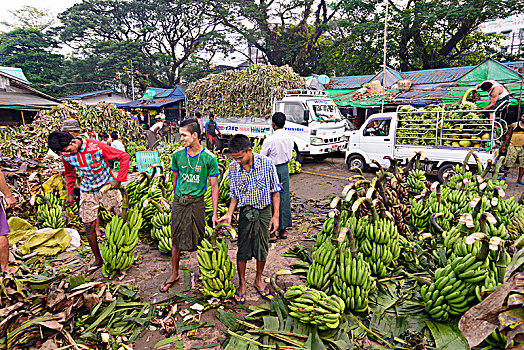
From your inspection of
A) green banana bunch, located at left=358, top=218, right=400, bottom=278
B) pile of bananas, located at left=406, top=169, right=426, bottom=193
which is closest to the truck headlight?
pile of bananas, located at left=406, top=169, right=426, bottom=193

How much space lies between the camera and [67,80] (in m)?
31.3

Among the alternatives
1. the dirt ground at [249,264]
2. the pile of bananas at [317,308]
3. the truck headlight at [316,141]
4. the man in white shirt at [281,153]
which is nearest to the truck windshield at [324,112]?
the truck headlight at [316,141]

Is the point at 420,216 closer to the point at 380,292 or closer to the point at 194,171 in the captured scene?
the point at 380,292

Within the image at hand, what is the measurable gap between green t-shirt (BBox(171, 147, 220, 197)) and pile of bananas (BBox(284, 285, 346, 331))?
1.64 meters

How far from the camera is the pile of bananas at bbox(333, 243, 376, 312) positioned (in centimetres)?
322

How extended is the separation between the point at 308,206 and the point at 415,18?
1886 centimetres

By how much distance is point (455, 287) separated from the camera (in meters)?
2.99

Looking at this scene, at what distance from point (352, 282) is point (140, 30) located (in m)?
34.2

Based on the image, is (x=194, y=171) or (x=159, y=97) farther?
(x=159, y=97)

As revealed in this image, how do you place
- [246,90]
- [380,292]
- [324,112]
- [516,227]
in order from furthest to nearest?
[246,90]
[324,112]
[516,227]
[380,292]

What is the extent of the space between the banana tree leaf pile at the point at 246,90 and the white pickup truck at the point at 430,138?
4715 mm

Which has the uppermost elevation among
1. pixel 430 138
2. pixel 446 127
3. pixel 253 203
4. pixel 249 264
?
pixel 446 127

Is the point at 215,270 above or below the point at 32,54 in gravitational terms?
below

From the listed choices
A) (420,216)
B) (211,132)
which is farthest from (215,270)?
(211,132)
